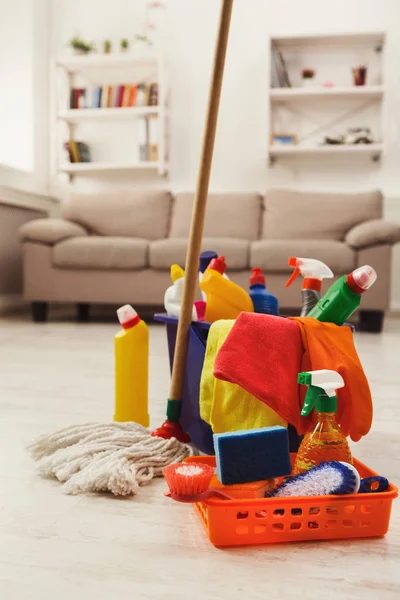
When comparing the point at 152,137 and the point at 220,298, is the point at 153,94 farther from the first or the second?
the point at 220,298

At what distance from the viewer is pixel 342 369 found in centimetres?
90

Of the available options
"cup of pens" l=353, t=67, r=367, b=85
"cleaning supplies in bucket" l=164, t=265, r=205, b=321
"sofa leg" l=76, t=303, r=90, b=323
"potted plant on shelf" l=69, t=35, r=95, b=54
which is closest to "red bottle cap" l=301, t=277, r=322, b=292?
"cleaning supplies in bucket" l=164, t=265, r=205, b=321

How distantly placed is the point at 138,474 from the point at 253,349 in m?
0.27

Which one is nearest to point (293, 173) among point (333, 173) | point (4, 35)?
point (333, 173)

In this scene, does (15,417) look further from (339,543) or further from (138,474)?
(339,543)

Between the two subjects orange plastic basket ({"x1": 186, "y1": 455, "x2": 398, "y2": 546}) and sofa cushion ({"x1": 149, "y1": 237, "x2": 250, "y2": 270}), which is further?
sofa cushion ({"x1": 149, "y1": 237, "x2": 250, "y2": 270})

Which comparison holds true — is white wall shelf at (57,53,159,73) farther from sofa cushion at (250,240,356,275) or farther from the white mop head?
the white mop head

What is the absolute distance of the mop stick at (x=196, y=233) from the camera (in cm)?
104

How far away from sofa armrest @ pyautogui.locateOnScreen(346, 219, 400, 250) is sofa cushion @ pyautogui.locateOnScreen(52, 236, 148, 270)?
3.72ft

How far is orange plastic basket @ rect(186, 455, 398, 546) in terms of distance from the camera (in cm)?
77

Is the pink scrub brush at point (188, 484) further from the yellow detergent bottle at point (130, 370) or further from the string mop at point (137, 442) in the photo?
the yellow detergent bottle at point (130, 370)

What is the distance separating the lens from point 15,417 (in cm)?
140

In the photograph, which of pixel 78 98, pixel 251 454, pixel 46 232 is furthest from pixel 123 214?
pixel 251 454

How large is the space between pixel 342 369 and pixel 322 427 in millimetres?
90
